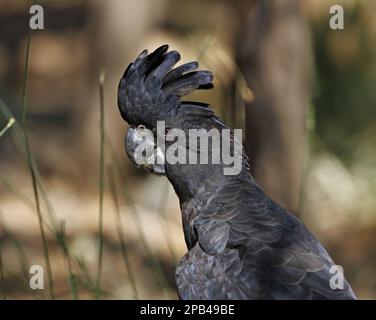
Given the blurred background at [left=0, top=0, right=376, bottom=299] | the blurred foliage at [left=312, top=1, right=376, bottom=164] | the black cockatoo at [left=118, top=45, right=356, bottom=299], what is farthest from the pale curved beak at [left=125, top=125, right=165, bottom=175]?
the blurred foliage at [left=312, top=1, right=376, bottom=164]

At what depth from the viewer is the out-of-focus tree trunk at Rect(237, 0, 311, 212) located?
214 inches

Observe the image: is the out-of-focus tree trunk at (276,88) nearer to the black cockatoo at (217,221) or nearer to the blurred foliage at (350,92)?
the black cockatoo at (217,221)

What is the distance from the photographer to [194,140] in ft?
12.0

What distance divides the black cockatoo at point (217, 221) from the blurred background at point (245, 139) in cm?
91

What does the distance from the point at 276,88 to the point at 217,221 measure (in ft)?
7.36

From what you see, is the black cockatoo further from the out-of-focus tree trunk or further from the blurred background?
the out-of-focus tree trunk

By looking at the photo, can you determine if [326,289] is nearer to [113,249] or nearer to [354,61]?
[113,249]

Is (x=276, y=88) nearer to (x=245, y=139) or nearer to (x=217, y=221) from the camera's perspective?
(x=245, y=139)

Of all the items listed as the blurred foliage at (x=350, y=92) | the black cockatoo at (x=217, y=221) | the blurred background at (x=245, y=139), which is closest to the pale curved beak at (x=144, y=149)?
the black cockatoo at (x=217, y=221)

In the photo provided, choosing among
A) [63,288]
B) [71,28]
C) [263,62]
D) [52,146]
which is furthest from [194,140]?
[71,28]

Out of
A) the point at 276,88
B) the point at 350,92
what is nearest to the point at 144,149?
the point at 276,88

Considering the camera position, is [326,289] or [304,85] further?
[304,85]

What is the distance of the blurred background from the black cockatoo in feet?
3.00

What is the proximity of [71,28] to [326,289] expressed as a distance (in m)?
10.1
